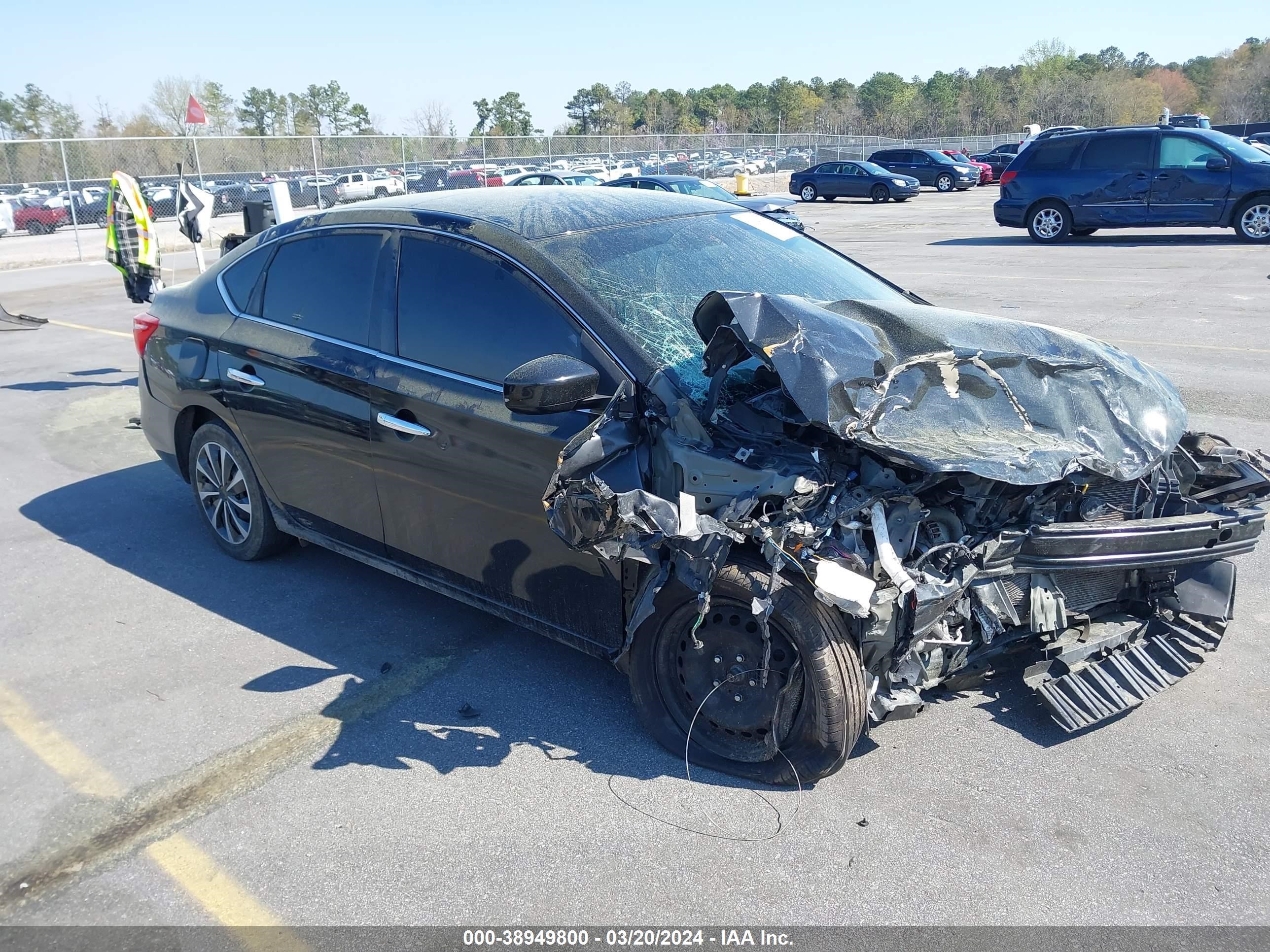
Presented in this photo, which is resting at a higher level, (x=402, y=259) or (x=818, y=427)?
(x=402, y=259)

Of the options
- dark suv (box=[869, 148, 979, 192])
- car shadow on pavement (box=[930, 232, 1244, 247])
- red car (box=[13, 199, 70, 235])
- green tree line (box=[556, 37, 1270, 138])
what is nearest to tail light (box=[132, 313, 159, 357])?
car shadow on pavement (box=[930, 232, 1244, 247])

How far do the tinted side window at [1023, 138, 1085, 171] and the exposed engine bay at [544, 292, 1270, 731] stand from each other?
54.3 ft

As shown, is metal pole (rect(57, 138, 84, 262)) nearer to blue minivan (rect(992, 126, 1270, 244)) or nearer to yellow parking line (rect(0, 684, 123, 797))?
blue minivan (rect(992, 126, 1270, 244))

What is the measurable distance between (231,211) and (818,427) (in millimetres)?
31176

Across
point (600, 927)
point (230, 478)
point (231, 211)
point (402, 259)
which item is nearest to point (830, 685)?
point (600, 927)

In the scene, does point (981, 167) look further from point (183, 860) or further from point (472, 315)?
point (183, 860)

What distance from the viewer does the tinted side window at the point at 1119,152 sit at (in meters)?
17.3

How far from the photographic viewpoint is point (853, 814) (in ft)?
A: 10.5

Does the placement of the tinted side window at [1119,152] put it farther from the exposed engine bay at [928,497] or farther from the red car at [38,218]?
the red car at [38,218]

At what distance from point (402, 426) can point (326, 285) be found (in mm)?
954

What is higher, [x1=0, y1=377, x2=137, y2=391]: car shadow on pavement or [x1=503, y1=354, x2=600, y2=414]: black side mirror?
[x1=503, y1=354, x2=600, y2=414]: black side mirror

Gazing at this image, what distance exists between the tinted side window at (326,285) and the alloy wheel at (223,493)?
0.84 m

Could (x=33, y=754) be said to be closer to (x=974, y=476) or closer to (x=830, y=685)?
(x=830, y=685)

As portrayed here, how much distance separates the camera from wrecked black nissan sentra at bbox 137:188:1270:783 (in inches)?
122
